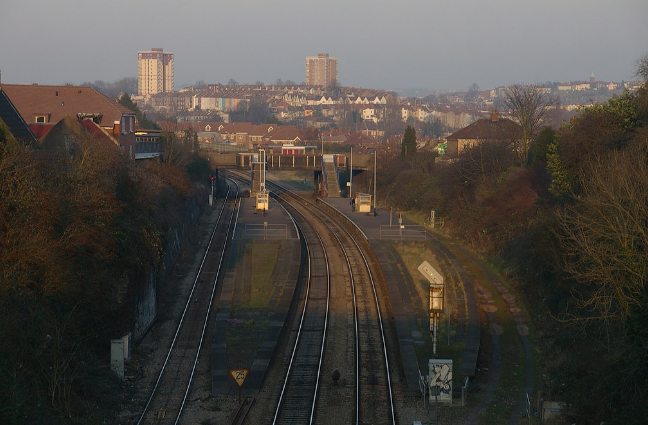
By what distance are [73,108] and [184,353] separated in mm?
26156

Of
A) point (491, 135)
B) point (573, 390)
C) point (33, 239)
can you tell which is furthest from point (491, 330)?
point (491, 135)

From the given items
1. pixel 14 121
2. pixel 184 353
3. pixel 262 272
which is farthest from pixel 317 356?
pixel 14 121

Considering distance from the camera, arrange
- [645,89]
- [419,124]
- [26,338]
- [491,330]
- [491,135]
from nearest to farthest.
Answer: [26,338], [491,330], [645,89], [491,135], [419,124]

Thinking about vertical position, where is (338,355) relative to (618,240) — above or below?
below

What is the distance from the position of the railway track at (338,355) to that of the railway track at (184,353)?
6.58ft

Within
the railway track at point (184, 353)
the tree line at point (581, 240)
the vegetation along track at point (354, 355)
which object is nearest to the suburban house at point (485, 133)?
the tree line at point (581, 240)

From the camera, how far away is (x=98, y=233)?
15805 millimetres

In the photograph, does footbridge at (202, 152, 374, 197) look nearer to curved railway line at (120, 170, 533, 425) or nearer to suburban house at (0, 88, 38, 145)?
curved railway line at (120, 170, 533, 425)

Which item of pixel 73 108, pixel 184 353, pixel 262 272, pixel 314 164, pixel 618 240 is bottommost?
pixel 184 353

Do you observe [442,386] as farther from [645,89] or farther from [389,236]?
[389,236]

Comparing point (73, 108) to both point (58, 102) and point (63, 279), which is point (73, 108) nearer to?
point (58, 102)

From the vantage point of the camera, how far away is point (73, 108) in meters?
38.4

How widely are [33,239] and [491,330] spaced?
1155 centimetres

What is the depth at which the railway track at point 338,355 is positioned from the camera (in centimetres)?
1291
